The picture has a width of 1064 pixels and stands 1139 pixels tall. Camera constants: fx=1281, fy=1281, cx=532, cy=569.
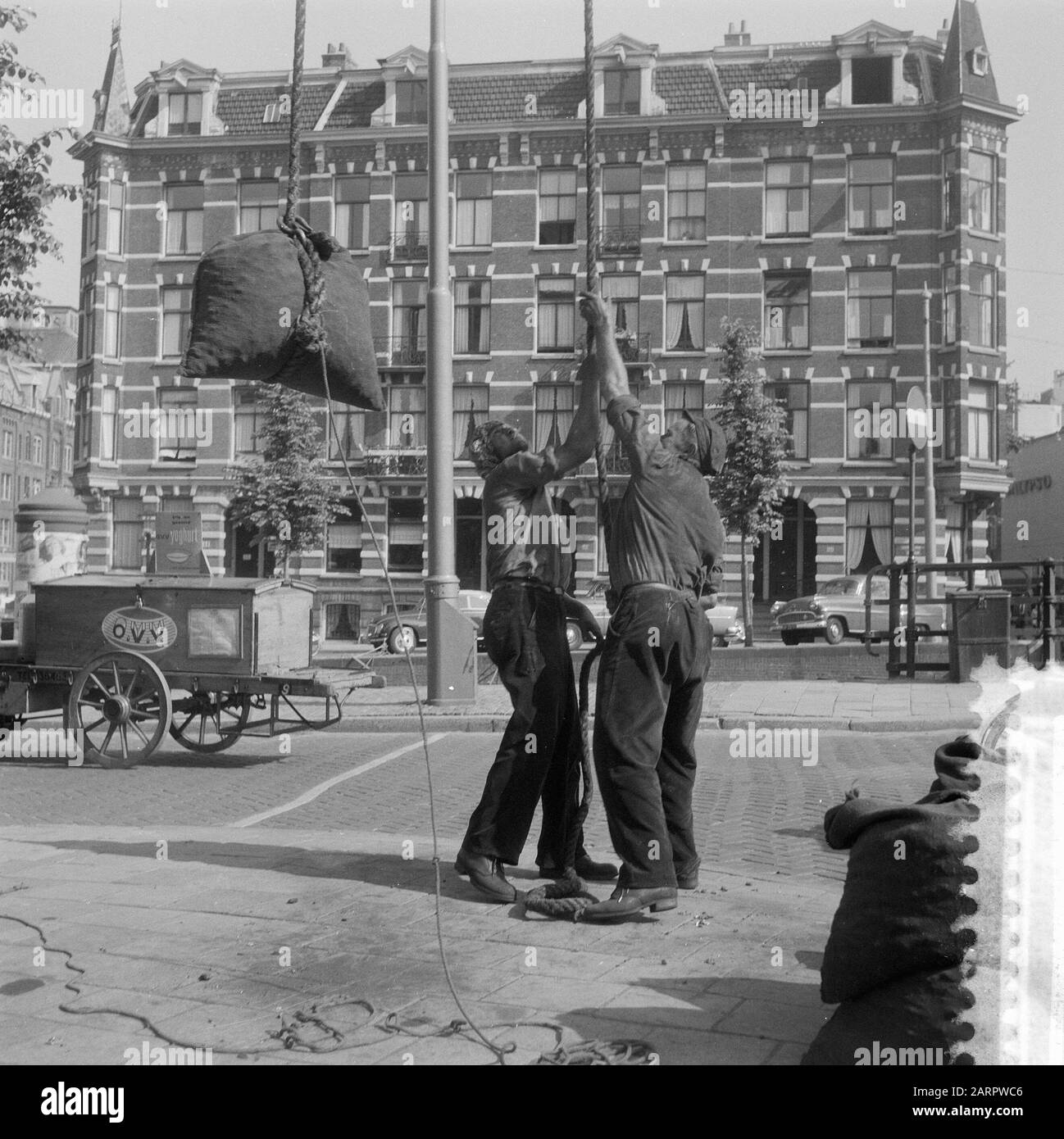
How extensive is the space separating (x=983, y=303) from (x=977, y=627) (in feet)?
73.0

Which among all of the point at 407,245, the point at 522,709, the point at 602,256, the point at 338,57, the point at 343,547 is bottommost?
the point at 522,709

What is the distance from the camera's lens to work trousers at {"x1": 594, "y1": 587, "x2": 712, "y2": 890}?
187 inches

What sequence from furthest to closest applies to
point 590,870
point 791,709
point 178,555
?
1. point 791,709
2. point 178,555
3. point 590,870

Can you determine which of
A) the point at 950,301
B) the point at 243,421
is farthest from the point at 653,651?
the point at 243,421

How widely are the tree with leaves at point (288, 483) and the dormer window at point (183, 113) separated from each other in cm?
1038

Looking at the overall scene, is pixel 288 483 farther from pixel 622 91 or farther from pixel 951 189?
pixel 951 189

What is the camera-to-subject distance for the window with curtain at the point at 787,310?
35406mm

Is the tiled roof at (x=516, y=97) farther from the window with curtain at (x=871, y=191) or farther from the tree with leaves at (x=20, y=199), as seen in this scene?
the tree with leaves at (x=20, y=199)

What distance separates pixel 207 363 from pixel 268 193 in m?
35.4

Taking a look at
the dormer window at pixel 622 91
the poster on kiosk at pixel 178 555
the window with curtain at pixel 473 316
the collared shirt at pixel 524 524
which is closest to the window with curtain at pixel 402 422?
the window with curtain at pixel 473 316

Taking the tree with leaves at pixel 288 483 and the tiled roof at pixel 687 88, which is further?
the tiled roof at pixel 687 88

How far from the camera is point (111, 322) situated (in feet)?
126

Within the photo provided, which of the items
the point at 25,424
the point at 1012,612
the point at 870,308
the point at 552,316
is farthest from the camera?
the point at 25,424

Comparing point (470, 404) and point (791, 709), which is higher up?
point (470, 404)
